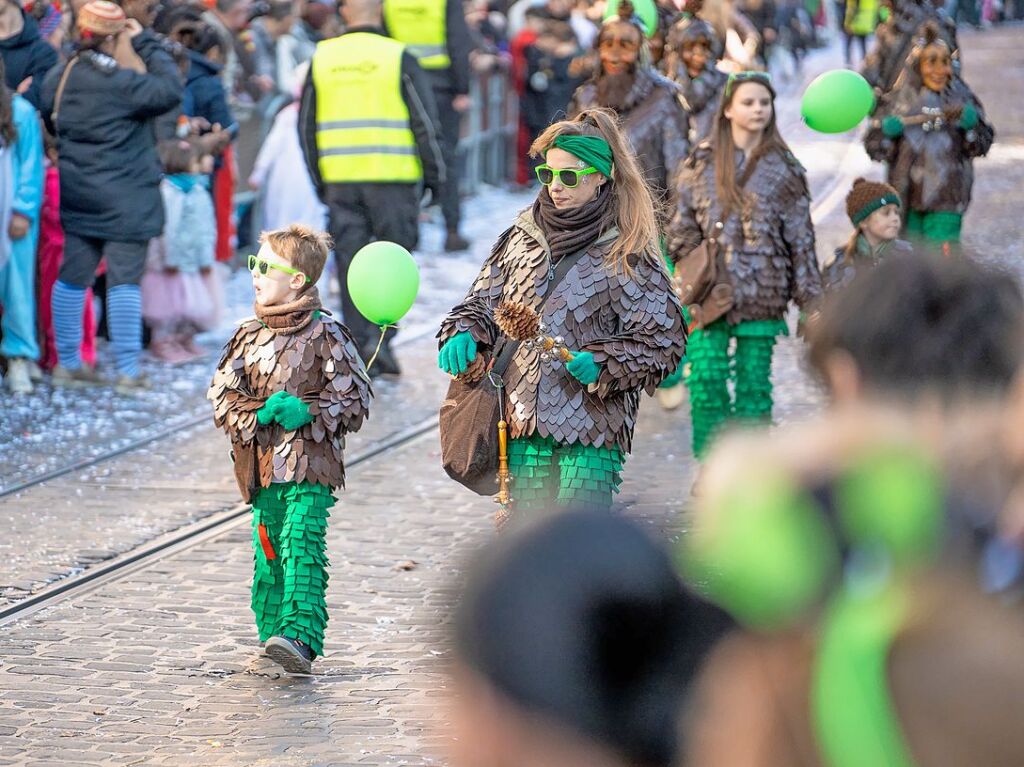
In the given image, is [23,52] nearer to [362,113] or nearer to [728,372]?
[362,113]

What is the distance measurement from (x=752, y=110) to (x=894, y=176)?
11.5 ft

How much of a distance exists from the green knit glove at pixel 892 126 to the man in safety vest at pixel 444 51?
392 centimetres

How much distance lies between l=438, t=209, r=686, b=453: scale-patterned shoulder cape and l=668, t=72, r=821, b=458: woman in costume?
2.32 m

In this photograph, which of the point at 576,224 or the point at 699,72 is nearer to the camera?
the point at 576,224

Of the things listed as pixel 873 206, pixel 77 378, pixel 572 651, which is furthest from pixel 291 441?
pixel 77 378

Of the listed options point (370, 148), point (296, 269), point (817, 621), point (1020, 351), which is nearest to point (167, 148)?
point (370, 148)

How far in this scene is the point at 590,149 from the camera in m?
6.08

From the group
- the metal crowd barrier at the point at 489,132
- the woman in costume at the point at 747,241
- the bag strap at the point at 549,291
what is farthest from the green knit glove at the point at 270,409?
the metal crowd barrier at the point at 489,132

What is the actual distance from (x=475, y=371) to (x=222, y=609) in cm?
162

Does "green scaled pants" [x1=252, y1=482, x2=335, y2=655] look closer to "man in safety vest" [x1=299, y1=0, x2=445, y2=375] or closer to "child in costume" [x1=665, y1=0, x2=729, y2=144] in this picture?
"man in safety vest" [x1=299, y1=0, x2=445, y2=375]

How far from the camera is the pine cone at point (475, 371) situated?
20.0ft

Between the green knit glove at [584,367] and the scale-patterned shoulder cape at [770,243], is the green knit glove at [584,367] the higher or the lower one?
the higher one

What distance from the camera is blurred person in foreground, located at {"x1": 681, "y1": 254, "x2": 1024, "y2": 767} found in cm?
192

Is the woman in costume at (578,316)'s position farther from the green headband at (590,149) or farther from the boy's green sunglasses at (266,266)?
the boy's green sunglasses at (266,266)
